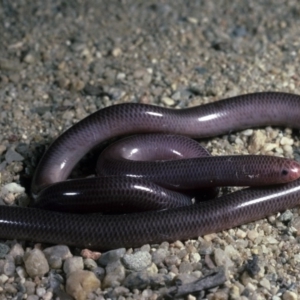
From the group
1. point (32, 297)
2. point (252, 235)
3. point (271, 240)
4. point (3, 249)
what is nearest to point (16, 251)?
point (3, 249)

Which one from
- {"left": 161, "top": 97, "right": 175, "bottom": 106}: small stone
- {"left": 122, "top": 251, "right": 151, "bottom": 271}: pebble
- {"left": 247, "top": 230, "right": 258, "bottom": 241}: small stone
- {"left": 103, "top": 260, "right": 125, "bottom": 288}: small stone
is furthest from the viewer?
{"left": 161, "top": 97, "right": 175, "bottom": 106}: small stone

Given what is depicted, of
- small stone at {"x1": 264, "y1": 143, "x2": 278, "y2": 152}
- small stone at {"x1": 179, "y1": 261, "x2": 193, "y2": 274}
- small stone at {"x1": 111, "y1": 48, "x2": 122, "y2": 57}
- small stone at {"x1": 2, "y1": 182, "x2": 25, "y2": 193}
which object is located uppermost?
small stone at {"x1": 111, "y1": 48, "x2": 122, "y2": 57}

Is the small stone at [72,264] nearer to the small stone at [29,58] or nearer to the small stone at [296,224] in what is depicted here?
the small stone at [296,224]

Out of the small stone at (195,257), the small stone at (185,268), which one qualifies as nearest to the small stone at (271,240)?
the small stone at (195,257)

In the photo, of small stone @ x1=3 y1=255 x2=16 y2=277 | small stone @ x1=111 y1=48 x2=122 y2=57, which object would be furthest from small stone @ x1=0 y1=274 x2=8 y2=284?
small stone @ x1=111 y1=48 x2=122 y2=57

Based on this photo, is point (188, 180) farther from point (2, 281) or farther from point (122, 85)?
point (122, 85)

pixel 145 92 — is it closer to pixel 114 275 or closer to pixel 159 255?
pixel 159 255

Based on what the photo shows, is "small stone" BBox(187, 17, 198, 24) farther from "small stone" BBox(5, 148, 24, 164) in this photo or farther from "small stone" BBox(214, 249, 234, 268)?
"small stone" BBox(214, 249, 234, 268)

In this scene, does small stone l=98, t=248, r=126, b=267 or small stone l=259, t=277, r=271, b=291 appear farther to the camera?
small stone l=98, t=248, r=126, b=267
